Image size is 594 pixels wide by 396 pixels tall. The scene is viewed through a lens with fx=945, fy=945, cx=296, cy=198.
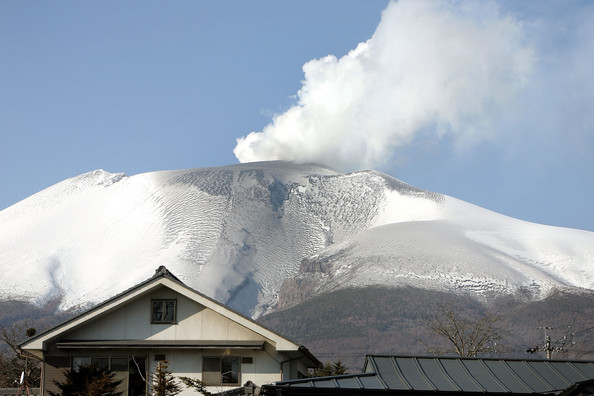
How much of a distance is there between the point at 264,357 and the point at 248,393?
7495mm

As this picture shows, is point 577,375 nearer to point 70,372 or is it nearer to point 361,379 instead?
point 361,379

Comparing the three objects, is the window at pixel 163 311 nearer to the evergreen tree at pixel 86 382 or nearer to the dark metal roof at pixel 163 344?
the dark metal roof at pixel 163 344

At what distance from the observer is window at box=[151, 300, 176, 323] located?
31031 mm

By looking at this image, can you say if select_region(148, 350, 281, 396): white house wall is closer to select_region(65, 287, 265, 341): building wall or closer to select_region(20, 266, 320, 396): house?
select_region(20, 266, 320, 396): house

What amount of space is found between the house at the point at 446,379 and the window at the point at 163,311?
8.60 metres

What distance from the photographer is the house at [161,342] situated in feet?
100

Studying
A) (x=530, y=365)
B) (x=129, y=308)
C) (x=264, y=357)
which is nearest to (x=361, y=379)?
(x=530, y=365)

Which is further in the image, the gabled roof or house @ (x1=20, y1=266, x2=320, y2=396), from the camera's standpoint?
house @ (x1=20, y1=266, x2=320, y2=396)

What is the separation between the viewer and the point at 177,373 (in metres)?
31.0

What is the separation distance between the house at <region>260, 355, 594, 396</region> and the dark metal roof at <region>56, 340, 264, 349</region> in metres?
6.62

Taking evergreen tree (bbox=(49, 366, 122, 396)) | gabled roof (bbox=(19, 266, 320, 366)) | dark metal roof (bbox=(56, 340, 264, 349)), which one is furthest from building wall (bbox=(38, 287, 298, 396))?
evergreen tree (bbox=(49, 366, 122, 396))

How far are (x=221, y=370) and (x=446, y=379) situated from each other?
9.69 metres

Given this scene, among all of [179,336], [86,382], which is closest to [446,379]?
[86,382]

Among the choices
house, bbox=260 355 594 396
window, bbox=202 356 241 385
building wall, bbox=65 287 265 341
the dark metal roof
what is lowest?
house, bbox=260 355 594 396
